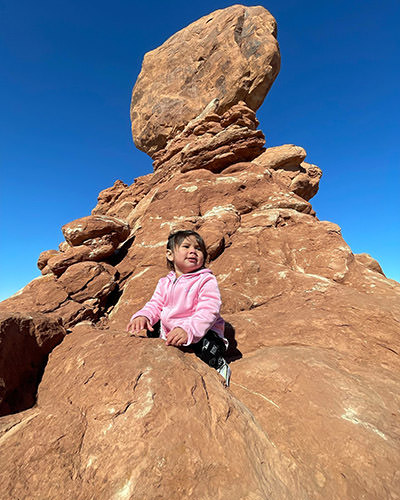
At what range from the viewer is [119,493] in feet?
4.60

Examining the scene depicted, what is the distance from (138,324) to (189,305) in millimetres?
672

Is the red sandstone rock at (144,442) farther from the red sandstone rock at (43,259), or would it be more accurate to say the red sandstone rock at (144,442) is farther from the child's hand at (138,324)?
the red sandstone rock at (43,259)

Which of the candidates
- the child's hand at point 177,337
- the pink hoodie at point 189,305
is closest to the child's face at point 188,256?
the pink hoodie at point 189,305

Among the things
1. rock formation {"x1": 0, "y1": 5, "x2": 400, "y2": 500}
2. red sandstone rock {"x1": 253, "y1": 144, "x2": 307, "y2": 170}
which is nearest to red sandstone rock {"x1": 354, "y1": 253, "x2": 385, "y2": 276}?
rock formation {"x1": 0, "y1": 5, "x2": 400, "y2": 500}

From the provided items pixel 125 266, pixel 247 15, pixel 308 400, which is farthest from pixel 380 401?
pixel 247 15

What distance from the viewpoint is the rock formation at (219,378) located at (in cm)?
157

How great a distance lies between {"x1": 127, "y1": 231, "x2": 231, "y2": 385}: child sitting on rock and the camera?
2631 millimetres

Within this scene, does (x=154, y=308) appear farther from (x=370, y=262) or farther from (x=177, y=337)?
(x=370, y=262)

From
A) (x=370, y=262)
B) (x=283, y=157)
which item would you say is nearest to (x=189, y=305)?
(x=370, y=262)

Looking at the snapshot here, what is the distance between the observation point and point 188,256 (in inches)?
137

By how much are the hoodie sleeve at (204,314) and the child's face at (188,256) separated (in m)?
0.42

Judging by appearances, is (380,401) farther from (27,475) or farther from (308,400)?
(27,475)

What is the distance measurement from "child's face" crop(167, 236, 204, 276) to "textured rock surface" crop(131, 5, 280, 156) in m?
15.5

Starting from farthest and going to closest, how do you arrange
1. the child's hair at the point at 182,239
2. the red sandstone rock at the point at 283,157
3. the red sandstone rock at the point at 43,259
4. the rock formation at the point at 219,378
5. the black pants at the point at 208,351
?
the red sandstone rock at the point at 283,157 < the red sandstone rock at the point at 43,259 < the child's hair at the point at 182,239 < the black pants at the point at 208,351 < the rock formation at the point at 219,378
